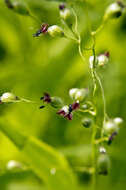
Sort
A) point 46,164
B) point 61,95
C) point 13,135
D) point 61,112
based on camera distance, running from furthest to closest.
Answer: point 61,95 < point 46,164 < point 13,135 < point 61,112

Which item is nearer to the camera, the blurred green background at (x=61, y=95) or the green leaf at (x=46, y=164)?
the green leaf at (x=46, y=164)

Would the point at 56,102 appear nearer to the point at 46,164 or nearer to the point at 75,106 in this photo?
the point at 75,106

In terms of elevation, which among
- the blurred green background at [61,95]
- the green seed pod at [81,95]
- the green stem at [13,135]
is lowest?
the green seed pod at [81,95]

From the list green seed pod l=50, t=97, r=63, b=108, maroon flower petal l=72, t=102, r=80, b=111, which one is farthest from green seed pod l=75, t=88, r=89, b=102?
green seed pod l=50, t=97, r=63, b=108

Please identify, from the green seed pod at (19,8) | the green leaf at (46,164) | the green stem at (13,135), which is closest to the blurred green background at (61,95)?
the green leaf at (46,164)

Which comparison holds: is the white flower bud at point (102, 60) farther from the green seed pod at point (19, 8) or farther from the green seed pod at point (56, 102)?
the green seed pod at point (19, 8)

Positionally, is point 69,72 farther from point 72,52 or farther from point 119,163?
point 119,163

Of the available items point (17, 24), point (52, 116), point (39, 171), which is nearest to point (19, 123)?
point (52, 116)

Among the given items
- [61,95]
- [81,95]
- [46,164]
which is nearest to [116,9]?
[81,95]

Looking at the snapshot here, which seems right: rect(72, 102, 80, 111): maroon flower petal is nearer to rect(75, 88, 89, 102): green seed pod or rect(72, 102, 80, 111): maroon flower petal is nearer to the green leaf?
rect(75, 88, 89, 102): green seed pod

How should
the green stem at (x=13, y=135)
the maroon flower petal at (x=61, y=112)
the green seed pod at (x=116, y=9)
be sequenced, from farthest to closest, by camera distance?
the green stem at (x=13, y=135)
the maroon flower petal at (x=61, y=112)
the green seed pod at (x=116, y=9)

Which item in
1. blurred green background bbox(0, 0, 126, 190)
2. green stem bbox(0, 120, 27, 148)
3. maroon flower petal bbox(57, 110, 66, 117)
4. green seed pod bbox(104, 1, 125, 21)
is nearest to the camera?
green seed pod bbox(104, 1, 125, 21)
